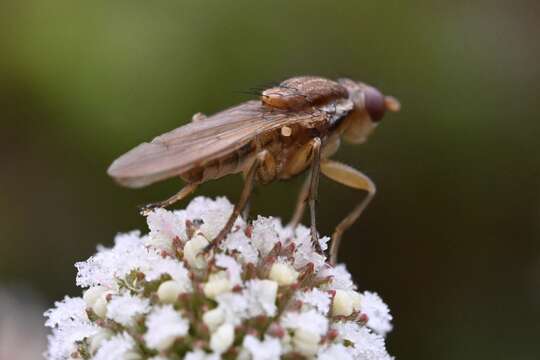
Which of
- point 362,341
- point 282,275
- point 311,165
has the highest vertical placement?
point 311,165

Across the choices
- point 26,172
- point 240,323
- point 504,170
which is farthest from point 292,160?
point 26,172

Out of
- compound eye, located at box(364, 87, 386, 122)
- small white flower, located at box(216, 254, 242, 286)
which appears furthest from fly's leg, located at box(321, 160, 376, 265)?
small white flower, located at box(216, 254, 242, 286)

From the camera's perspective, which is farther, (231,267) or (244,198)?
(244,198)

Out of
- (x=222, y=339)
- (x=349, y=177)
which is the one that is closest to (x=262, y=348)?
(x=222, y=339)

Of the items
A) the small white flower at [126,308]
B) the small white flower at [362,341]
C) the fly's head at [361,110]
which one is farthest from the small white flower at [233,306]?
the fly's head at [361,110]

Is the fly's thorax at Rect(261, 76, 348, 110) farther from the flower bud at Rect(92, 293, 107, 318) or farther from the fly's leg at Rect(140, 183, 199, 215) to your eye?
the flower bud at Rect(92, 293, 107, 318)

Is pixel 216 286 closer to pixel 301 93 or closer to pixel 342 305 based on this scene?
pixel 342 305

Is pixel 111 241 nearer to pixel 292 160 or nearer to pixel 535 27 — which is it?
pixel 292 160
